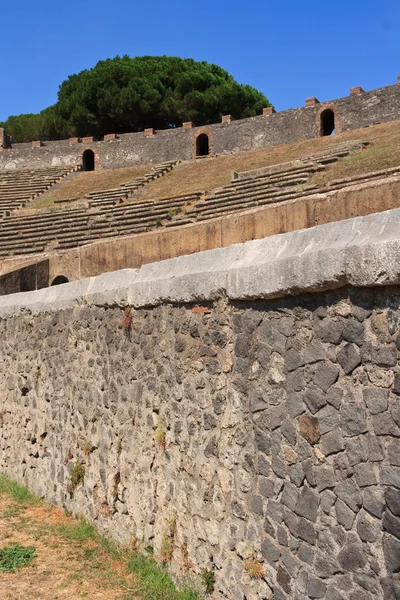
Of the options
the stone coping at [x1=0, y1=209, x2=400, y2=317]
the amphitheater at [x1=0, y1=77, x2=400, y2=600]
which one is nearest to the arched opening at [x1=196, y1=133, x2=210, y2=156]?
the amphitheater at [x1=0, y1=77, x2=400, y2=600]

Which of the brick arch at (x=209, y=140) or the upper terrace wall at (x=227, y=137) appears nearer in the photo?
the upper terrace wall at (x=227, y=137)

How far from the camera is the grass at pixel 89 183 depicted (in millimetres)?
28625

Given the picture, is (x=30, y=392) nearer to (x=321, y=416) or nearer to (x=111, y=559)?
(x=111, y=559)

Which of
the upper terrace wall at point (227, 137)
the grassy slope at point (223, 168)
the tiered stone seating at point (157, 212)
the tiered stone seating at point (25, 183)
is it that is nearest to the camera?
the tiered stone seating at point (157, 212)

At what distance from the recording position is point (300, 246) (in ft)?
10.7

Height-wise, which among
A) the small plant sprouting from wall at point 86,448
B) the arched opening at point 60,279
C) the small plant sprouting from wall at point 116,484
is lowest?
the small plant sprouting from wall at point 116,484

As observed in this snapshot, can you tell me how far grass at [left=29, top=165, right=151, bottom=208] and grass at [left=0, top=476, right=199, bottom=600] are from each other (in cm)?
2119

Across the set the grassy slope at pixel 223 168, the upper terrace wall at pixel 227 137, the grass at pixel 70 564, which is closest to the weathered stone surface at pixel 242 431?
the grass at pixel 70 564

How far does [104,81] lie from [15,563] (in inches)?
1780

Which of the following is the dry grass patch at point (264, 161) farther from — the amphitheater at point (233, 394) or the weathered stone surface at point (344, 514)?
the weathered stone surface at point (344, 514)

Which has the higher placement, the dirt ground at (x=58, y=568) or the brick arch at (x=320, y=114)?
the brick arch at (x=320, y=114)

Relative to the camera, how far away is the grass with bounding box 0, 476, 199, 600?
4.31 metres

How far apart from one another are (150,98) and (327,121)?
17.5m

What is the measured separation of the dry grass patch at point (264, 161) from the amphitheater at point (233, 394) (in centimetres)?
1208
